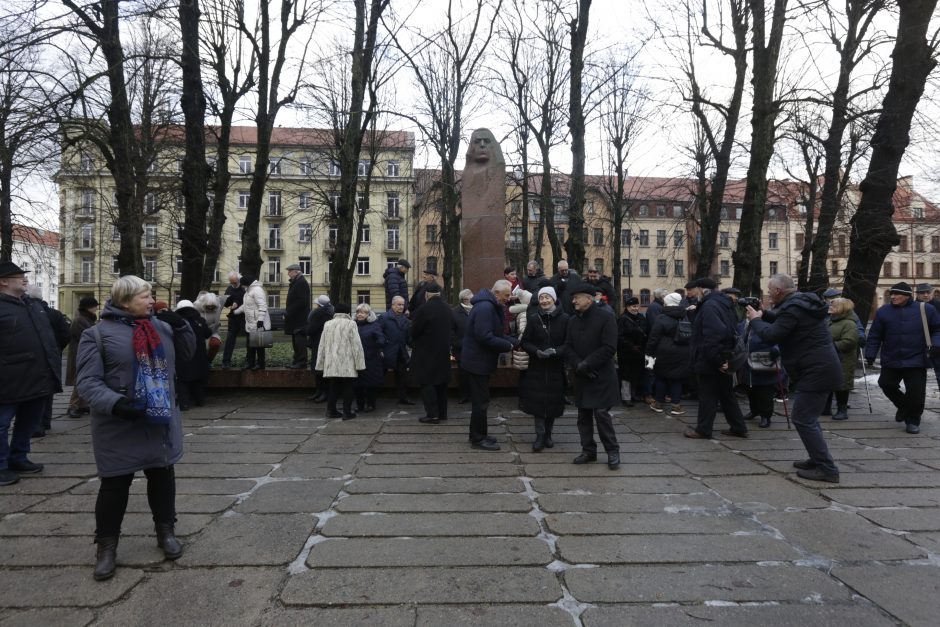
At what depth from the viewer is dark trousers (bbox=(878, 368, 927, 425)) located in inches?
291

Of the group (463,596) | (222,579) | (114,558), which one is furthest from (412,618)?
(114,558)

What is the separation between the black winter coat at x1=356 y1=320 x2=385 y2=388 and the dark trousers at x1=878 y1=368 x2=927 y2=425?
6852 mm

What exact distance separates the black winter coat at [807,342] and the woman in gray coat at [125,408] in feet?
16.5

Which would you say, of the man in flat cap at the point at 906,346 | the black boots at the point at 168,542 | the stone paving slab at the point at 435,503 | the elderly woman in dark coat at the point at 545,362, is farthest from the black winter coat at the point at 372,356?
the man in flat cap at the point at 906,346

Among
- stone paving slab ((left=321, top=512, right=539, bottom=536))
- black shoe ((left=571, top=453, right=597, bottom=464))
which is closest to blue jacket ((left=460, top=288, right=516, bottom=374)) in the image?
black shoe ((left=571, top=453, right=597, bottom=464))

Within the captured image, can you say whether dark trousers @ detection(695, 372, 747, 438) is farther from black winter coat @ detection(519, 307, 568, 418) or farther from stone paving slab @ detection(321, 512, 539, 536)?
stone paving slab @ detection(321, 512, 539, 536)

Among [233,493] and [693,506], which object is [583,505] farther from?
[233,493]

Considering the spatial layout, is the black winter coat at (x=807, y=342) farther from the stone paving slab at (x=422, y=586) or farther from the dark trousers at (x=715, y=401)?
the stone paving slab at (x=422, y=586)

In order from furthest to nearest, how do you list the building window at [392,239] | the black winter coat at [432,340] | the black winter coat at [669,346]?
the building window at [392,239] < the black winter coat at [669,346] < the black winter coat at [432,340]

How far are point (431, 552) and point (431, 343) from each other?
4.51 metres

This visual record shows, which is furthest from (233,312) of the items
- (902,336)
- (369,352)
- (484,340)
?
(902,336)

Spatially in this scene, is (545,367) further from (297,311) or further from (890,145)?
(890,145)

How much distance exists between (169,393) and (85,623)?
125 centimetres

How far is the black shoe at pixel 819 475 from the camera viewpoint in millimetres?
5145
